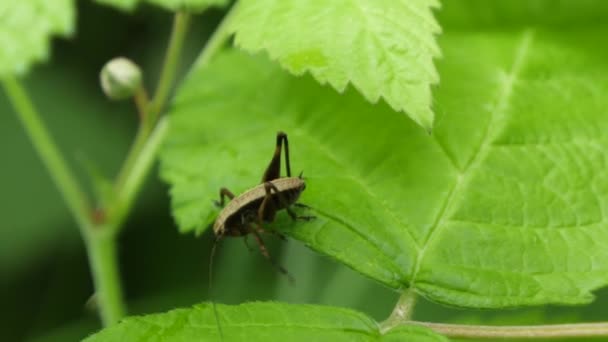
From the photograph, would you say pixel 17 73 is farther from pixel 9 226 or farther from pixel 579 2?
pixel 9 226

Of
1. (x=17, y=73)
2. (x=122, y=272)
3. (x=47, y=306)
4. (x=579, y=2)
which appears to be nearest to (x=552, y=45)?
(x=579, y=2)

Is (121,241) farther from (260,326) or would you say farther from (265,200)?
(260,326)

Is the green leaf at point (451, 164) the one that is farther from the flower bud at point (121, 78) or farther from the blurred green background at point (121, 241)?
the blurred green background at point (121, 241)

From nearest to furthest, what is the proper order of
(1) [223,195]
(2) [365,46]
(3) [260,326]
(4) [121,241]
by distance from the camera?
1. (3) [260,326]
2. (2) [365,46]
3. (1) [223,195]
4. (4) [121,241]

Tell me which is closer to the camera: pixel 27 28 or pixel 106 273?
pixel 27 28

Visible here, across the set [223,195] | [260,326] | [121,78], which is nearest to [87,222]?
[121,78]

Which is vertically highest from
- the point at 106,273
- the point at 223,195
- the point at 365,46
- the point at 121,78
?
the point at 365,46

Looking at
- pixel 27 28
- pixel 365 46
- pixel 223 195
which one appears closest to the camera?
pixel 365 46
